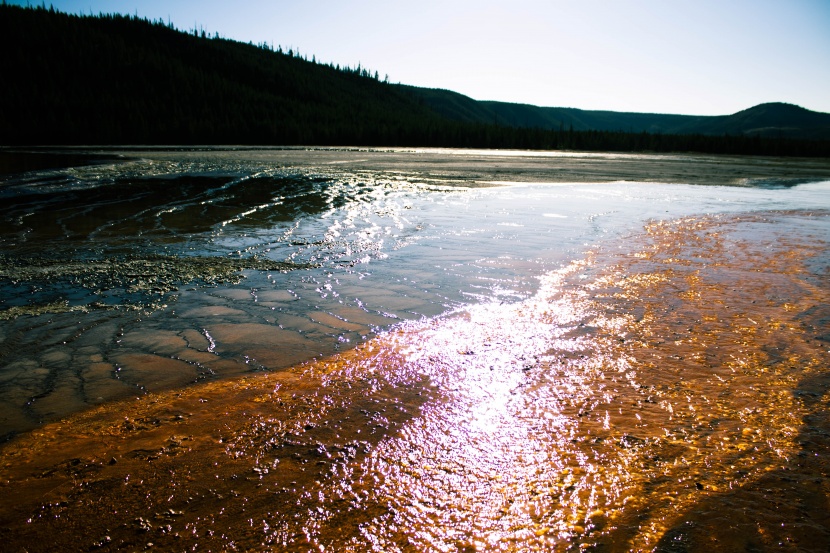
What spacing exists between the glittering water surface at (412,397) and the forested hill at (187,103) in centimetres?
6562

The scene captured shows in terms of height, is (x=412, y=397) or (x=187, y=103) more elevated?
(x=187, y=103)

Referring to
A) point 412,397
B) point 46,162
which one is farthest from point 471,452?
point 46,162

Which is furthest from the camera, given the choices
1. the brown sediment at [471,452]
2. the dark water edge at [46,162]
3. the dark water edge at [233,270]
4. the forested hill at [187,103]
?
the forested hill at [187,103]

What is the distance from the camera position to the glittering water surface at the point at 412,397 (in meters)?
1.98

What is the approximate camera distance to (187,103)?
3474 inches

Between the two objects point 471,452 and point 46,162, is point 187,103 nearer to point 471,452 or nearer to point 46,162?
point 46,162

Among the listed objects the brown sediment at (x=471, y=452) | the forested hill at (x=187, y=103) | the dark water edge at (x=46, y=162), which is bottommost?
the brown sediment at (x=471, y=452)

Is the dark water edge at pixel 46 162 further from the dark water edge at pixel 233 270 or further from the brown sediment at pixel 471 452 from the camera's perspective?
the brown sediment at pixel 471 452

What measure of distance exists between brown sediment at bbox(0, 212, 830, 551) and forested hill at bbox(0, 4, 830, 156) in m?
67.2

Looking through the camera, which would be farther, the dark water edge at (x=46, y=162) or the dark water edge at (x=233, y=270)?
the dark water edge at (x=46, y=162)

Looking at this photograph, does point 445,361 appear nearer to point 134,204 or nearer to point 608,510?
point 608,510

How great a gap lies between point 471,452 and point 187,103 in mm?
100833

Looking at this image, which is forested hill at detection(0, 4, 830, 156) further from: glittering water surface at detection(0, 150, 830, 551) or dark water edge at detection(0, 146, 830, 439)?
glittering water surface at detection(0, 150, 830, 551)

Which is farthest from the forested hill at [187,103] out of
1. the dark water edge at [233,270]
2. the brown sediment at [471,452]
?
the brown sediment at [471,452]
